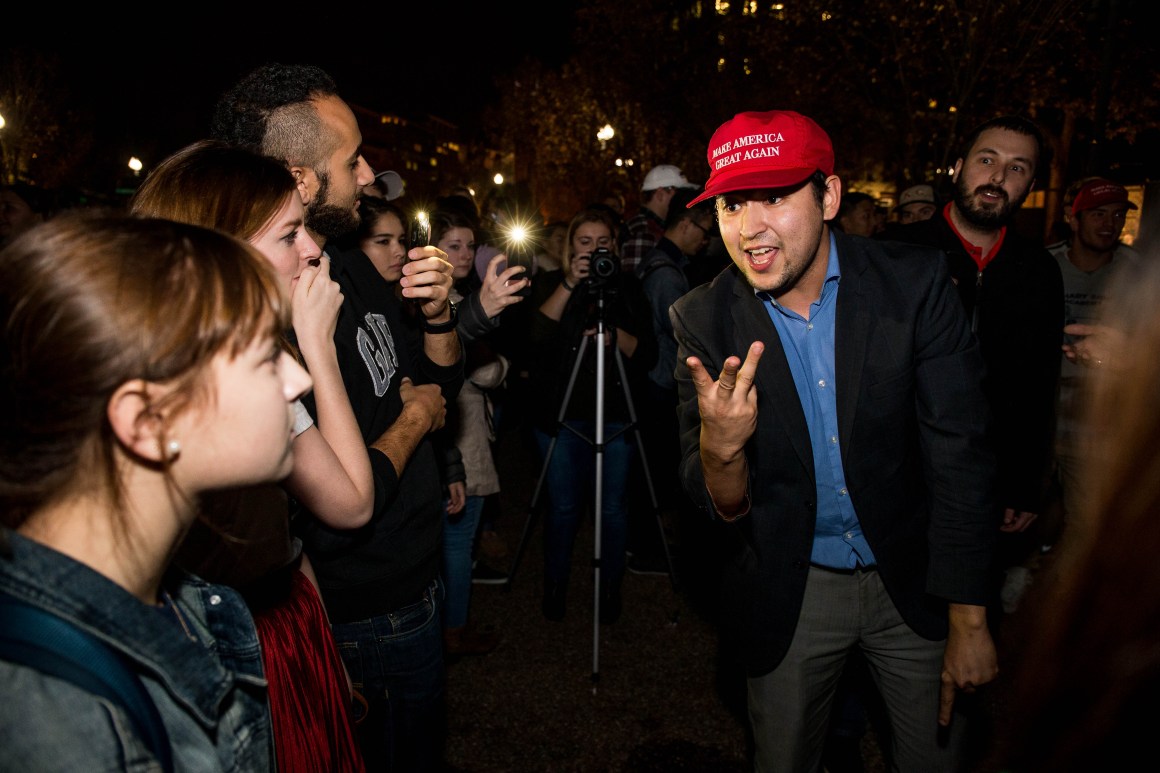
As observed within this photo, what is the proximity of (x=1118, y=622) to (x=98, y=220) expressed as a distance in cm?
138

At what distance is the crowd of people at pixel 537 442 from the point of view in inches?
34.5

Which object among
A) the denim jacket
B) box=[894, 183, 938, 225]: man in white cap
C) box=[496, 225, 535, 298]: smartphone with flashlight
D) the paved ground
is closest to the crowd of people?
the denim jacket

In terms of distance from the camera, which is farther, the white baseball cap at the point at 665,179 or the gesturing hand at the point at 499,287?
the white baseball cap at the point at 665,179

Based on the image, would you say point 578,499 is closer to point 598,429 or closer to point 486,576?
point 598,429

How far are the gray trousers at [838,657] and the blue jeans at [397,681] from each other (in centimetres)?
112

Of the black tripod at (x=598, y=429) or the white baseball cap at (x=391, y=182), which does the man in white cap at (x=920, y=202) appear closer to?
the black tripod at (x=598, y=429)

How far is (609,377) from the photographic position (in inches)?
175

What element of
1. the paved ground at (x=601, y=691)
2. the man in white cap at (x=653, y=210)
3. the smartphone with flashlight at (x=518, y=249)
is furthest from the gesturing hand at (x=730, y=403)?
the man in white cap at (x=653, y=210)

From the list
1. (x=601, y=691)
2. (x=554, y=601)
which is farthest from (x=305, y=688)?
(x=554, y=601)

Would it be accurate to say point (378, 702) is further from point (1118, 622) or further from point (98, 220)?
point (1118, 622)

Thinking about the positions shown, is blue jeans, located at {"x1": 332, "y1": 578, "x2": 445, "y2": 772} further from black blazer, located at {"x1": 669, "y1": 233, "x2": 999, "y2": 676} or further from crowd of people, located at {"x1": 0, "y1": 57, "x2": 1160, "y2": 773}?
black blazer, located at {"x1": 669, "y1": 233, "x2": 999, "y2": 676}

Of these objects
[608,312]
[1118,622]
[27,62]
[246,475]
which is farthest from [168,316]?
[27,62]

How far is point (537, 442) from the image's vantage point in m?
4.60

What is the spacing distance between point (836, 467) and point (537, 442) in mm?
2648
